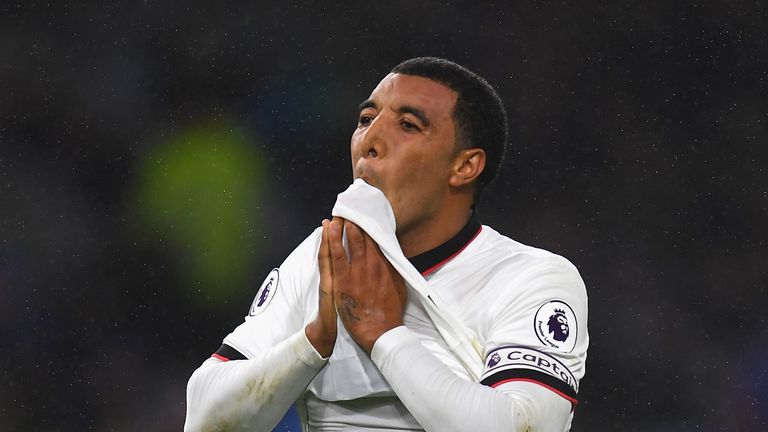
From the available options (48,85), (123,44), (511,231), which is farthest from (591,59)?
(48,85)

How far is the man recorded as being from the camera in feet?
6.34

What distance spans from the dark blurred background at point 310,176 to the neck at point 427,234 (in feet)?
7.83

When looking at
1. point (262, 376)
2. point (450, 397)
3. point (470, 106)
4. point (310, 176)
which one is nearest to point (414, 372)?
point (450, 397)

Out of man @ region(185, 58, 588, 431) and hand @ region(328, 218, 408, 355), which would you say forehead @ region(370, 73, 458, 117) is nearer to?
man @ region(185, 58, 588, 431)

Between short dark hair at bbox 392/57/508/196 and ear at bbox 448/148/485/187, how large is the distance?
0.02m

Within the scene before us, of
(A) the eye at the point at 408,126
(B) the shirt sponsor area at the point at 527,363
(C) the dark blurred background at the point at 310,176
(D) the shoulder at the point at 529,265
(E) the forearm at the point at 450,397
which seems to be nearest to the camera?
(E) the forearm at the point at 450,397

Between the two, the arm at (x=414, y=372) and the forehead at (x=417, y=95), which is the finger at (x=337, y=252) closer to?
the arm at (x=414, y=372)

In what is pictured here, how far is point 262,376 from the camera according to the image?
2027 mm

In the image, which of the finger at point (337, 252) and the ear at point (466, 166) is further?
the ear at point (466, 166)

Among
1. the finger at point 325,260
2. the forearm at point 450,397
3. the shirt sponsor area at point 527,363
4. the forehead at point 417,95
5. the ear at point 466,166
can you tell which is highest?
the forehead at point 417,95

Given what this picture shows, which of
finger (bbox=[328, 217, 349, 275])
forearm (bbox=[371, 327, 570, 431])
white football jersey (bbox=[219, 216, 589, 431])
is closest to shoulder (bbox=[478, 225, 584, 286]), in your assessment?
white football jersey (bbox=[219, 216, 589, 431])

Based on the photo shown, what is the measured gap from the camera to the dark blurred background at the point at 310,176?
4645mm

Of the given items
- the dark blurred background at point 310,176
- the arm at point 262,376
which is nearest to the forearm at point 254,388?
the arm at point 262,376

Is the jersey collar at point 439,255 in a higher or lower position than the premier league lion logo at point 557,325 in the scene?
higher
